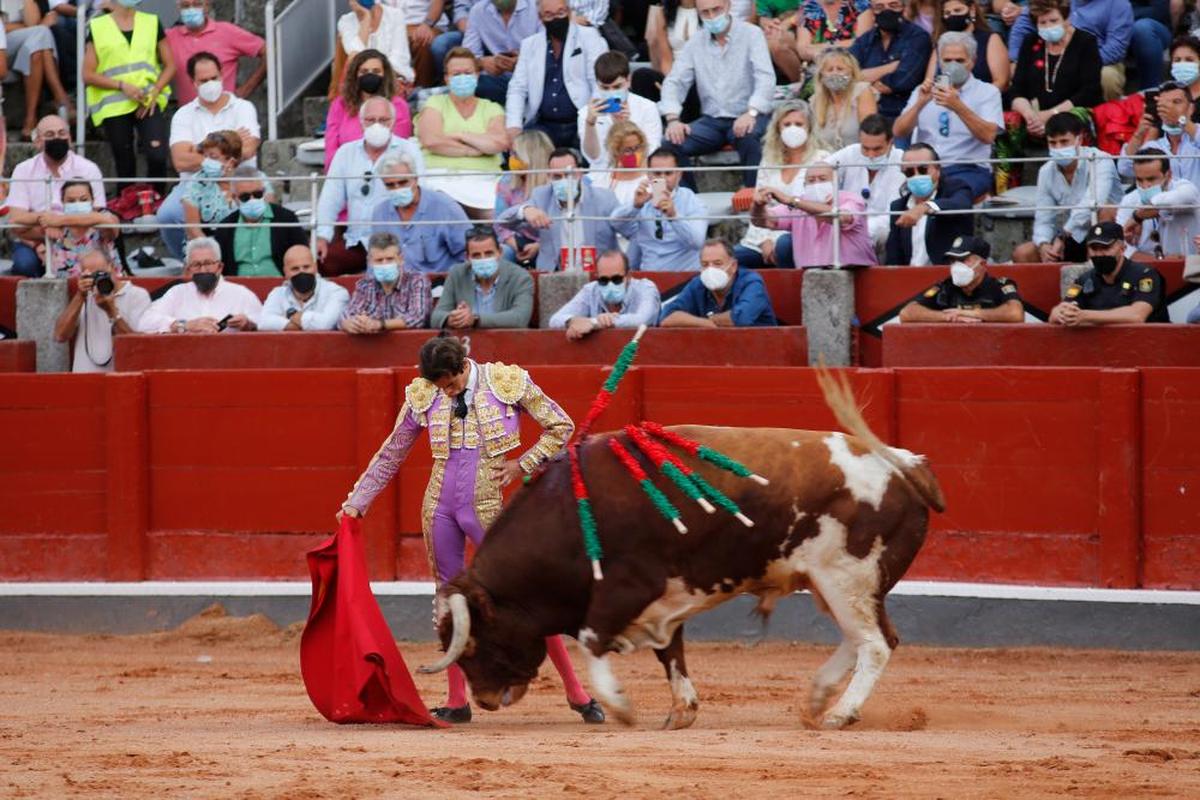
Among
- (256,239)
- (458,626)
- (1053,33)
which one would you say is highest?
(1053,33)

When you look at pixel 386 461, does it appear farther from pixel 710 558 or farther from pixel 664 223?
pixel 664 223

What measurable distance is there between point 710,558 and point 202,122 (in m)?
6.68

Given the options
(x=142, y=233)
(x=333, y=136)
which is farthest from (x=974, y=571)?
(x=142, y=233)

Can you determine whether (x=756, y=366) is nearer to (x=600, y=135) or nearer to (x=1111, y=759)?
(x=600, y=135)

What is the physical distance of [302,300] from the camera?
11414mm

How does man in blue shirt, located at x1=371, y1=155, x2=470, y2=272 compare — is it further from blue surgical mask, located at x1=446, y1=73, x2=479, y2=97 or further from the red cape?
the red cape

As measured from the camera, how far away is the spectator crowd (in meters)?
10.7

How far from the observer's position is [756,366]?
10.5m

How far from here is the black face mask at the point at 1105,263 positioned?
9.71 m

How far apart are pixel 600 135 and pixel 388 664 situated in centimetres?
482

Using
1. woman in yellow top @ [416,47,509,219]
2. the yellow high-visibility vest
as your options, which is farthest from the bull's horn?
the yellow high-visibility vest

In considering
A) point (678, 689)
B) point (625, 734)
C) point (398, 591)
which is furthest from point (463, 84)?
point (625, 734)

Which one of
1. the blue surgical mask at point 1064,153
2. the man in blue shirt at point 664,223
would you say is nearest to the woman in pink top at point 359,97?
the man in blue shirt at point 664,223

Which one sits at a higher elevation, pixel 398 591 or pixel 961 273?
pixel 961 273
